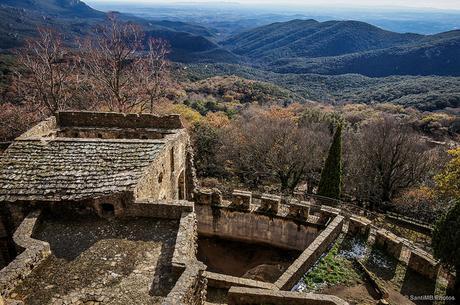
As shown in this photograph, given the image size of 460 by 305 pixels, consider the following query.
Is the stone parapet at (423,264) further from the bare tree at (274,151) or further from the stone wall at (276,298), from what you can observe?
the bare tree at (274,151)

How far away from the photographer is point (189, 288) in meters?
9.23

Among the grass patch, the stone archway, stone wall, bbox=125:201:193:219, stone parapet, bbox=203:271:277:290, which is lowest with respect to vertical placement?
the grass patch

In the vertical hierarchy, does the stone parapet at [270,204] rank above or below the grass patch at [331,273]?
above

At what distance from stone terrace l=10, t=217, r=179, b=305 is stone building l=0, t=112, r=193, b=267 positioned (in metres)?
0.75

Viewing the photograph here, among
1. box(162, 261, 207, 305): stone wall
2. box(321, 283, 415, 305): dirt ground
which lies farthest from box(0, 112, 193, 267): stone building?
box(321, 283, 415, 305): dirt ground

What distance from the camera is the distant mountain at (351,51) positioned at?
130000mm

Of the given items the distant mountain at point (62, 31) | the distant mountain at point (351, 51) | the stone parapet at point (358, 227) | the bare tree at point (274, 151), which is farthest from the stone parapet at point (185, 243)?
the distant mountain at point (351, 51)

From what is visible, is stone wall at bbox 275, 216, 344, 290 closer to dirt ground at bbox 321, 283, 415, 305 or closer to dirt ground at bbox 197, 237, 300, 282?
dirt ground at bbox 321, 283, 415, 305

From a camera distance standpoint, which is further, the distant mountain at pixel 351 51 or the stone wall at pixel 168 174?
the distant mountain at pixel 351 51

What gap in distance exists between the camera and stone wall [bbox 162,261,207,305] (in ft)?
28.7

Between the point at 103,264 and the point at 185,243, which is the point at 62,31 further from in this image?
the point at 185,243

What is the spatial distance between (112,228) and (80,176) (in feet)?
7.08

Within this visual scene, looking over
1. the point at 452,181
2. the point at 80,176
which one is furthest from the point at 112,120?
the point at 452,181

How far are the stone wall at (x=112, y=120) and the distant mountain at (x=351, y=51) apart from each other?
415 feet
